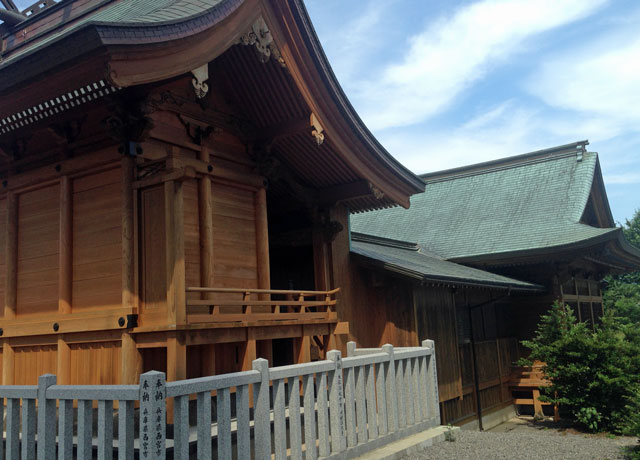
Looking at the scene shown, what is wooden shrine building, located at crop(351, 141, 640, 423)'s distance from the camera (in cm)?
1250

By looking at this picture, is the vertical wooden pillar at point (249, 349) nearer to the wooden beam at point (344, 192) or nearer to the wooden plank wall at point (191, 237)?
the wooden plank wall at point (191, 237)

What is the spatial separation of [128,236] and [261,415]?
311 centimetres

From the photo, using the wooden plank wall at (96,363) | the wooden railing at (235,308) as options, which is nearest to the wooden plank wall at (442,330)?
the wooden railing at (235,308)

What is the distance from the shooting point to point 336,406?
260 inches

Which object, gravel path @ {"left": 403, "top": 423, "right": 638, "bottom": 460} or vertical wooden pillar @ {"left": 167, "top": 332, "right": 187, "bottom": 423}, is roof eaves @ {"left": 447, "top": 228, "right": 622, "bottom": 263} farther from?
vertical wooden pillar @ {"left": 167, "top": 332, "right": 187, "bottom": 423}

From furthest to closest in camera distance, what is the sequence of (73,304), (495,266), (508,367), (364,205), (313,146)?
(495,266)
(508,367)
(364,205)
(313,146)
(73,304)

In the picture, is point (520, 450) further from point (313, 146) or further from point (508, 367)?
point (508, 367)

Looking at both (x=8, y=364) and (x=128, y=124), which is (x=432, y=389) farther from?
(x=8, y=364)

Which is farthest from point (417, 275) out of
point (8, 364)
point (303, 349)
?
point (8, 364)

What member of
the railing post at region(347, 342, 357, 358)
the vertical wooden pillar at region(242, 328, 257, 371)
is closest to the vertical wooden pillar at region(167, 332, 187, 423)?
the vertical wooden pillar at region(242, 328, 257, 371)

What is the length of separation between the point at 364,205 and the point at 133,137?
573 cm

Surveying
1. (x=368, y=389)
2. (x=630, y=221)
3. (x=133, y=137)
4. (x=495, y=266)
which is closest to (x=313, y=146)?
(x=133, y=137)

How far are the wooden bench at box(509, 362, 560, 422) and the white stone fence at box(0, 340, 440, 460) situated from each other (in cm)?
836

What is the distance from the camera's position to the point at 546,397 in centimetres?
1374
